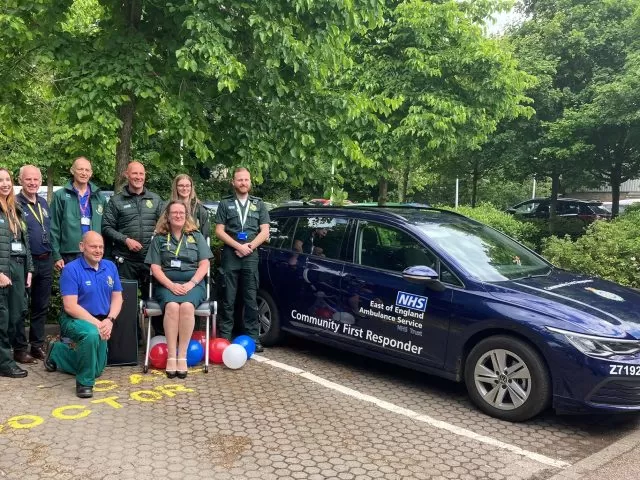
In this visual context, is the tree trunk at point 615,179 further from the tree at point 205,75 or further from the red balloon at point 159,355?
the red balloon at point 159,355

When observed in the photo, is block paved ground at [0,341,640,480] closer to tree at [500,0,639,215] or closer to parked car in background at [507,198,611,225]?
tree at [500,0,639,215]

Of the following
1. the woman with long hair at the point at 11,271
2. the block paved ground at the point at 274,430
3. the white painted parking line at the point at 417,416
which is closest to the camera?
the block paved ground at the point at 274,430

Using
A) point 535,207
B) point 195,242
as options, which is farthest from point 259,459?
point 535,207

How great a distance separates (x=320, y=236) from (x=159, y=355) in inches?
77.1

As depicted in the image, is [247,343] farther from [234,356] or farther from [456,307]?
[456,307]

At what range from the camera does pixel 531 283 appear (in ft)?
16.4

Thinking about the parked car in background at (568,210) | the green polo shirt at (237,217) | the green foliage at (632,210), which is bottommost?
the green polo shirt at (237,217)

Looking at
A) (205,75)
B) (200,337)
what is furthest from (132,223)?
(205,75)

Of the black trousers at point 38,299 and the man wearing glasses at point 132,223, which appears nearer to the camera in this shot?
the black trousers at point 38,299

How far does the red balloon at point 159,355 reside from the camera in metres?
5.61

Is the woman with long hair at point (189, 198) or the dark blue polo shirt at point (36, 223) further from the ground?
the woman with long hair at point (189, 198)

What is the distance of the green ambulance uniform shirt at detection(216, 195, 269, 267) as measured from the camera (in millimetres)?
6207

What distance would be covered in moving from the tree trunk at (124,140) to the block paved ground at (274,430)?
261 centimetres

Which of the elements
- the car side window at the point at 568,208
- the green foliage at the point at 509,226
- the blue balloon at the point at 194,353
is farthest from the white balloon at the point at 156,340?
the car side window at the point at 568,208
